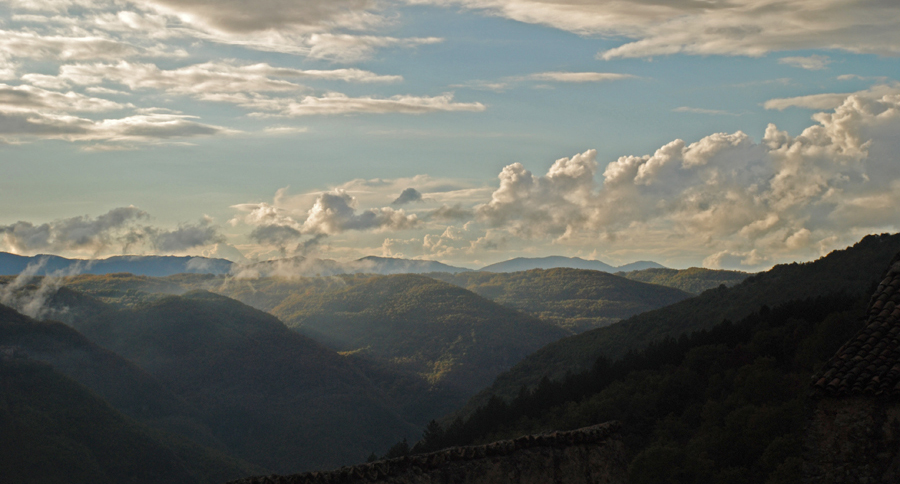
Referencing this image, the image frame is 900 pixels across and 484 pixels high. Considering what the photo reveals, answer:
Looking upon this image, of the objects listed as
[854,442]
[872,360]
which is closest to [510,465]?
[854,442]

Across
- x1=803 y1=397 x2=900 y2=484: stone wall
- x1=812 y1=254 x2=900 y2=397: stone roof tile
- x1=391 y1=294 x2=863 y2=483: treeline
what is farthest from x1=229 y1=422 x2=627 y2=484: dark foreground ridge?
x1=391 y1=294 x2=863 y2=483: treeline

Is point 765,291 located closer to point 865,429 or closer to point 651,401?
point 651,401

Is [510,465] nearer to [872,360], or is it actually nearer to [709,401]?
[872,360]

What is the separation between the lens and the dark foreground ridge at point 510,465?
13.2 meters

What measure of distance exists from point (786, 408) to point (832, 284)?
140728 mm

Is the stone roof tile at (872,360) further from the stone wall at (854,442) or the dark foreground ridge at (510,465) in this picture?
the dark foreground ridge at (510,465)

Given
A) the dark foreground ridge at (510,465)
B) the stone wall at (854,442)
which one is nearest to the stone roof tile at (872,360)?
the stone wall at (854,442)

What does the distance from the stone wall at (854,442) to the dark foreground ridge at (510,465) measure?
4.02 metres

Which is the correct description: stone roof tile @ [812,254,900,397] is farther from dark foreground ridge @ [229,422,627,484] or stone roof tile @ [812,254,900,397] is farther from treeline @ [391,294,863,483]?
treeline @ [391,294,863,483]

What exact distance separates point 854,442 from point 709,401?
68169 millimetres

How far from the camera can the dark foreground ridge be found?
43.2ft

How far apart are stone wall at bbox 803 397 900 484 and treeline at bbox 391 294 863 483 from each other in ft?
43.8

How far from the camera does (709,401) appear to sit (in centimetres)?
7500

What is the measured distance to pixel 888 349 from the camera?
1258 centimetres
